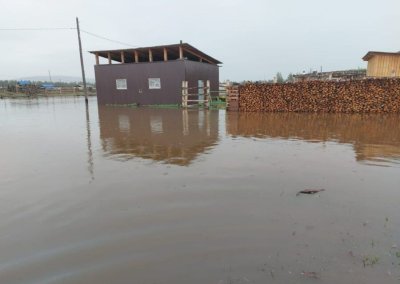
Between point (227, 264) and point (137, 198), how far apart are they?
221cm

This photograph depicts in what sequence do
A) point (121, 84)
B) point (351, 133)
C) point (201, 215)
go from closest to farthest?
point (201, 215) → point (351, 133) → point (121, 84)

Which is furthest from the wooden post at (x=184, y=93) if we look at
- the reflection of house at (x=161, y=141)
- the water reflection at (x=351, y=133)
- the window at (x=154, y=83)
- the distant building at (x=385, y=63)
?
the distant building at (x=385, y=63)

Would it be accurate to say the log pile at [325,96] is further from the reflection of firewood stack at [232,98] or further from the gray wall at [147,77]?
the gray wall at [147,77]

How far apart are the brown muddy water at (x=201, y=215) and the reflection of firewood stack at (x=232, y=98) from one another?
11.5 m

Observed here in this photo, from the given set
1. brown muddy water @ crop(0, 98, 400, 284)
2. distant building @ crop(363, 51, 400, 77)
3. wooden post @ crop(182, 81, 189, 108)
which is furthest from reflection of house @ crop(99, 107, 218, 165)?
distant building @ crop(363, 51, 400, 77)

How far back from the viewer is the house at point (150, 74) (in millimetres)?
24222

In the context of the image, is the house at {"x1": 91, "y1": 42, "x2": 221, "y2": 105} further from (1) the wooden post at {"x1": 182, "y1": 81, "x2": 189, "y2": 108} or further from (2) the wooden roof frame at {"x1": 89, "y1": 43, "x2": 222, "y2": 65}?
(1) the wooden post at {"x1": 182, "y1": 81, "x2": 189, "y2": 108}

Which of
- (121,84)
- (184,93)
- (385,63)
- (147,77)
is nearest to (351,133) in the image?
(184,93)

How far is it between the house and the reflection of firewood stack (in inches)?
170

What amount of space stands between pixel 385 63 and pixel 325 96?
1378 cm

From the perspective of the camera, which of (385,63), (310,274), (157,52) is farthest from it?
(385,63)

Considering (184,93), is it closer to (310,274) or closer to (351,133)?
(351,133)

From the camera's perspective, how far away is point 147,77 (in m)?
25.8

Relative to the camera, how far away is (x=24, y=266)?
3.10 metres
